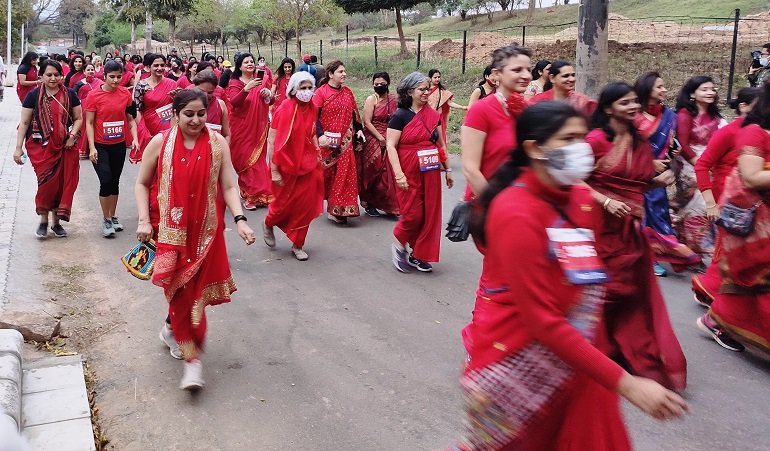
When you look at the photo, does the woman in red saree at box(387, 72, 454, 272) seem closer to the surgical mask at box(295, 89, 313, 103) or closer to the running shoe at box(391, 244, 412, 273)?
the running shoe at box(391, 244, 412, 273)

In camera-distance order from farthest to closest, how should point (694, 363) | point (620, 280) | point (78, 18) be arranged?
point (78, 18) < point (694, 363) < point (620, 280)

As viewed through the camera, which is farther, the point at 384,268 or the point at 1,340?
the point at 384,268

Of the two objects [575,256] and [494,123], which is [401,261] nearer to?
[494,123]

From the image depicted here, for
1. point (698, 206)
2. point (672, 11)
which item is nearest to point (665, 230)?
point (698, 206)

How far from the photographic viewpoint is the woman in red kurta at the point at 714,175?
17.6 feet

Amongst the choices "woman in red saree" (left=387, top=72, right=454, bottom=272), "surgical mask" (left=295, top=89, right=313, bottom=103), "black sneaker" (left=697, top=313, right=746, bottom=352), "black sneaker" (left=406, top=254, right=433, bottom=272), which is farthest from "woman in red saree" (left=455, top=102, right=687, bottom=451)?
"surgical mask" (left=295, top=89, right=313, bottom=103)

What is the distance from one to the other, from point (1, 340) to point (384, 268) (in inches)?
133

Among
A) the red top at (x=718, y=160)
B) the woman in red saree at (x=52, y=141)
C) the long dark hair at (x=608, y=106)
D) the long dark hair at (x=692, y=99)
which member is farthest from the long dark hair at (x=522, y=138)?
the woman in red saree at (x=52, y=141)

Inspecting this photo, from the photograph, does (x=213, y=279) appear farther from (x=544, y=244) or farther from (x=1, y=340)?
(x=544, y=244)

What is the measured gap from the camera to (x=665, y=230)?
6902 millimetres

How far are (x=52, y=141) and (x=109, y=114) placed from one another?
0.64 metres

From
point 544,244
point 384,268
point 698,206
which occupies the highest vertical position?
point 544,244

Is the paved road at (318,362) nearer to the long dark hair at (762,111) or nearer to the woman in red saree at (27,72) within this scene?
the long dark hair at (762,111)

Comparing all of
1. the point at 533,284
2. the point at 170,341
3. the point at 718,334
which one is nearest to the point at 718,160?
the point at 718,334
